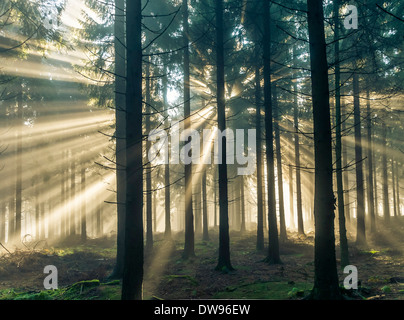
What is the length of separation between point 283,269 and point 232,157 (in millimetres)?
14015

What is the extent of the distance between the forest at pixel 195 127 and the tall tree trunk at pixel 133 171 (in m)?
0.03

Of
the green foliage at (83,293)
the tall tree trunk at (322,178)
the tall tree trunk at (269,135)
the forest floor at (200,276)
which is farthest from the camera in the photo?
the tall tree trunk at (269,135)

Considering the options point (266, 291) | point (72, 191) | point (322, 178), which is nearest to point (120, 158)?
point (266, 291)

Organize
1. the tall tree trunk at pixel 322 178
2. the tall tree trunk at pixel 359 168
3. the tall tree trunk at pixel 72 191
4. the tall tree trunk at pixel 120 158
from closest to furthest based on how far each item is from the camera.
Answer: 1. the tall tree trunk at pixel 322 178
2. the tall tree trunk at pixel 120 158
3. the tall tree trunk at pixel 359 168
4. the tall tree trunk at pixel 72 191

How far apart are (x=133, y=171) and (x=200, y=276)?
6.85 meters

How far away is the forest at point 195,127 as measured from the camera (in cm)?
621

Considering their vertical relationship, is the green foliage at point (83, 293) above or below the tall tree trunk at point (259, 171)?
below

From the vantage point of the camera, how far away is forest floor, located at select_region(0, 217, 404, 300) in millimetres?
8102

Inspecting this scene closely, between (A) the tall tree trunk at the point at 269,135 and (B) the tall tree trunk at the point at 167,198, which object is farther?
(B) the tall tree trunk at the point at 167,198

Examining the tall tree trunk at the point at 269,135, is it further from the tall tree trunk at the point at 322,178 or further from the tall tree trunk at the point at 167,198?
the tall tree trunk at the point at 167,198

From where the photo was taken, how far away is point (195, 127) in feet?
73.7

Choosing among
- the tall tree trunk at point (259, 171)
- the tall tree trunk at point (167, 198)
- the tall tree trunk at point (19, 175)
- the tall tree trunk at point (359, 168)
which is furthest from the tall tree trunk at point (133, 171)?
the tall tree trunk at point (19, 175)

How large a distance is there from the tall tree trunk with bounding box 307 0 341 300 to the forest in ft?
0.10

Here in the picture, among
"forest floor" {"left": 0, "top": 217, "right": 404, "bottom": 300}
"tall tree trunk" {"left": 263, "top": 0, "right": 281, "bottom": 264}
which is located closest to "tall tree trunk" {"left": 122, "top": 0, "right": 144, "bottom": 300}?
"forest floor" {"left": 0, "top": 217, "right": 404, "bottom": 300}
